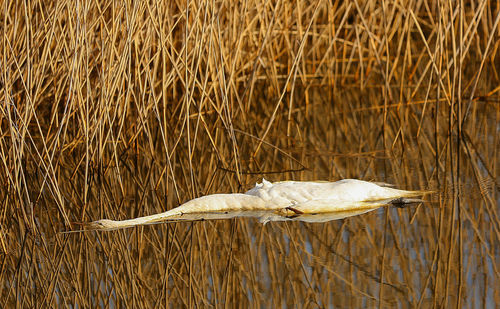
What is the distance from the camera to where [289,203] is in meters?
3.71

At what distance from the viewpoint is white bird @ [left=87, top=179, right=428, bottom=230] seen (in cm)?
363

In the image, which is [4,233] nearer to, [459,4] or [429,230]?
[429,230]

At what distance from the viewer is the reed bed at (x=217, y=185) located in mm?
2982

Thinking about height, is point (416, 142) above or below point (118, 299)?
above

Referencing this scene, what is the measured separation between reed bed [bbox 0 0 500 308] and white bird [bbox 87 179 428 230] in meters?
0.08

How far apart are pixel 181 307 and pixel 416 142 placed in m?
2.41

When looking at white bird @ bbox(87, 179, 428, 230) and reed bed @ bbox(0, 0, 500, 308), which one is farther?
white bird @ bbox(87, 179, 428, 230)

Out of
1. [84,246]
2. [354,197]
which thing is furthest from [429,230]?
[84,246]

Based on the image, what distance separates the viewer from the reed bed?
9.78 feet

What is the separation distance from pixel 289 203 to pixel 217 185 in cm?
64

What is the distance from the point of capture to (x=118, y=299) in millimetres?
2953

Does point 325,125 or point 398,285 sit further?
point 325,125

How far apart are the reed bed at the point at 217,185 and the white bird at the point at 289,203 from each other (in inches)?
3.3

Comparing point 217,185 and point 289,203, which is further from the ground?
point 217,185
